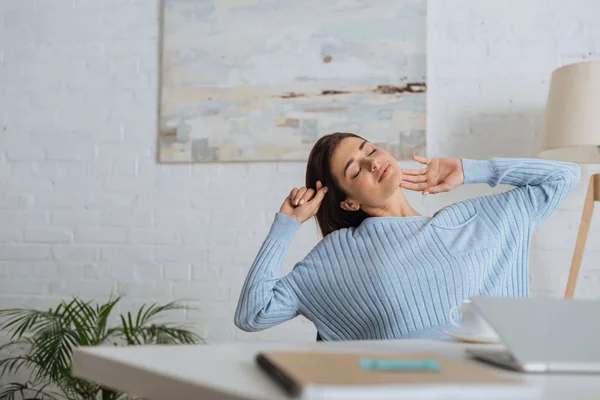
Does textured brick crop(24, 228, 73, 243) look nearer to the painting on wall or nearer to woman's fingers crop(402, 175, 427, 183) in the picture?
the painting on wall

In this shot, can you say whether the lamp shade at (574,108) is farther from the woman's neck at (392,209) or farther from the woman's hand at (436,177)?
the woman's neck at (392,209)

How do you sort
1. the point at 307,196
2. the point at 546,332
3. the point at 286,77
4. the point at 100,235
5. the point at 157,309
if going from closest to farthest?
the point at 546,332 < the point at 307,196 < the point at 157,309 < the point at 286,77 < the point at 100,235

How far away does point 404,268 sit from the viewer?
5.57ft

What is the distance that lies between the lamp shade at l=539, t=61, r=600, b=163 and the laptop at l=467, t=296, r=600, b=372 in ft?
5.67

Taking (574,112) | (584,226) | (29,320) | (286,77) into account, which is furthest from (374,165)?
(29,320)

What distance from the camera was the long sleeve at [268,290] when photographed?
169 centimetres

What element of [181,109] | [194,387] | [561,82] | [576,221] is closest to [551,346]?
[194,387]

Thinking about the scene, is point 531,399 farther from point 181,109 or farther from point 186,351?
point 181,109

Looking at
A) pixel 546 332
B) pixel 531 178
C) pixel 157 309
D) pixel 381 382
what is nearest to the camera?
pixel 381 382

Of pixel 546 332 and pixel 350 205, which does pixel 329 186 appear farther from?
pixel 546 332

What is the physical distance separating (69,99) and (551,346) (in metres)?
2.95

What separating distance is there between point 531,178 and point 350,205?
499mm

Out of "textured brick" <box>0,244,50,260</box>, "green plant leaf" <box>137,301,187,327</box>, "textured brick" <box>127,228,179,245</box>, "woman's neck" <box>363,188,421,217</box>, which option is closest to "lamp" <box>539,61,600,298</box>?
"woman's neck" <box>363,188,421,217</box>

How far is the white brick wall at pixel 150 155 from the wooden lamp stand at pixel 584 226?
248 millimetres
